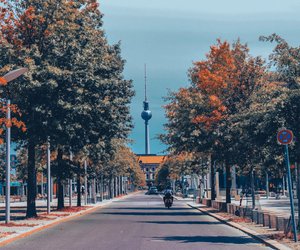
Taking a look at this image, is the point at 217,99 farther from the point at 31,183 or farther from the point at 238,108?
the point at 31,183

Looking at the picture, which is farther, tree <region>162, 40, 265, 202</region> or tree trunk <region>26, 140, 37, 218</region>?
tree <region>162, 40, 265, 202</region>

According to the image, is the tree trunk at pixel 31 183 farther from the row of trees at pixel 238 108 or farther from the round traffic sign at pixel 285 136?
the round traffic sign at pixel 285 136

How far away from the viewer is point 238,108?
3528 centimetres

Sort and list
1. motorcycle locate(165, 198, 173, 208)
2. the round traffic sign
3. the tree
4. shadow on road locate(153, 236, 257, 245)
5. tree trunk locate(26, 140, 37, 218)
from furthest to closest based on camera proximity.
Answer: motorcycle locate(165, 198, 173, 208)
the tree
tree trunk locate(26, 140, 37, 218)
shadow on road locate(153, 236, 257, 245)
the round traffic sign

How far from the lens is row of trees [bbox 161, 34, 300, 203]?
2103 cm

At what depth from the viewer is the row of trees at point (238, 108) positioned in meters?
21.0

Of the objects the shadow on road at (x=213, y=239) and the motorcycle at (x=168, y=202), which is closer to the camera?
the shadow on road at (x=213, y=239)

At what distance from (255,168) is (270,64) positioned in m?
12.2

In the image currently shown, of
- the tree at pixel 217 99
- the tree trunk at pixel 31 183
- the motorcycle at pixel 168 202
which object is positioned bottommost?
the motorcycle at pixel 168 202

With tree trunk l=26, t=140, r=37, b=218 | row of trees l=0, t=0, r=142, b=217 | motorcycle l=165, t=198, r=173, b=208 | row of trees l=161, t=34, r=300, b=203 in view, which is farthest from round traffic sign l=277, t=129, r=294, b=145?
motorcycle l=165, t=198, r=173, b=208

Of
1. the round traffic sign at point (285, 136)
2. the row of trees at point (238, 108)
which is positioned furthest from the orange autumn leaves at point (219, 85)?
the round traffic sign at point (285, 136)

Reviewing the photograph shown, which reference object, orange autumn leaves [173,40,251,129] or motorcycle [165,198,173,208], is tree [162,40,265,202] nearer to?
orange autumn leaves [173,40,251,129]

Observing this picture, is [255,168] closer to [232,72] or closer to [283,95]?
[232,72]

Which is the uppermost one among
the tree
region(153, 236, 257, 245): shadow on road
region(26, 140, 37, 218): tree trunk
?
the tree
